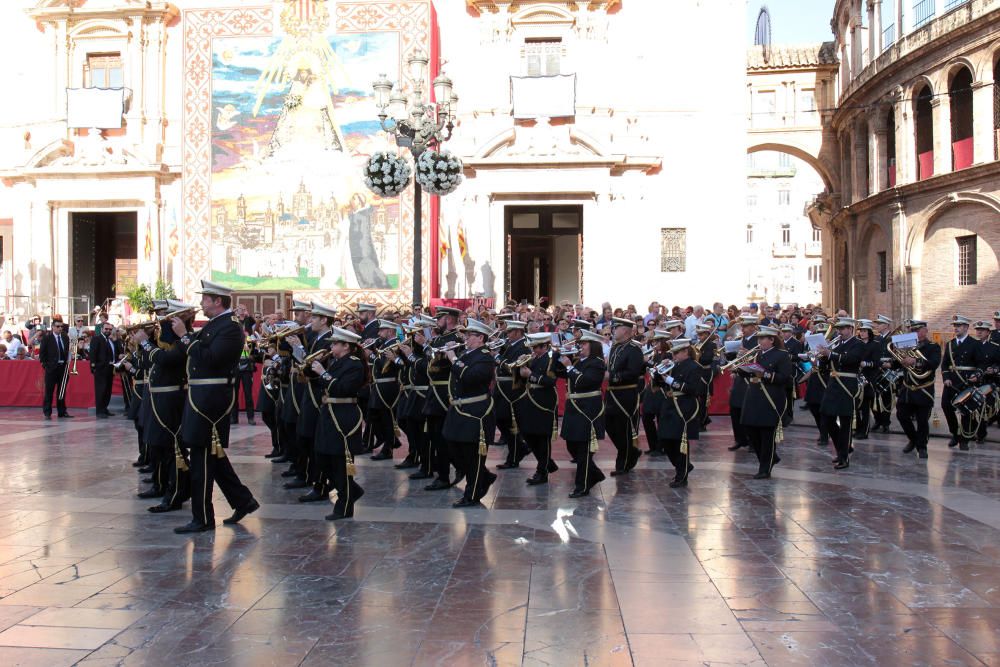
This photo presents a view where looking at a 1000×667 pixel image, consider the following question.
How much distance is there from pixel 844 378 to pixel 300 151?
64.9 feet

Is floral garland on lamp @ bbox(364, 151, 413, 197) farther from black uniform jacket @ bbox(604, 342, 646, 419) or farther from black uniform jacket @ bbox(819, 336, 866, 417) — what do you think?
black uniform jacket @ bbox(819, 336, 866, 417)

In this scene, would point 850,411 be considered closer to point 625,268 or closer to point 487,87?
point 625,268

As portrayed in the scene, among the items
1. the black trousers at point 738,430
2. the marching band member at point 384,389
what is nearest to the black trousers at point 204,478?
the marching band member at point 384,389

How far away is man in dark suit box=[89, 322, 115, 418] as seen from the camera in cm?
1648

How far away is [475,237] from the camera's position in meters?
25.9

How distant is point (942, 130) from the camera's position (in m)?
27.2

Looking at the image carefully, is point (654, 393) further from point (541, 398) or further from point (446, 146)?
point (446, 146)

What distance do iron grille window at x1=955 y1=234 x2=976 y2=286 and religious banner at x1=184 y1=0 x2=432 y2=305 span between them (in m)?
17.4

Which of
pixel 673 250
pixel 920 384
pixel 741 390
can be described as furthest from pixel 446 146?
pixel 920 384

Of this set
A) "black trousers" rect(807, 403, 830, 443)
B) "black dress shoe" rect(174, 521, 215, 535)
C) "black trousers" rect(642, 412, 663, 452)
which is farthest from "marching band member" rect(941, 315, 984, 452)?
"black dress shoe" rect(174, 521, 215, 535)

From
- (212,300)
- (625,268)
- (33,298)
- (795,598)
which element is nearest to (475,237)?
(625,268)

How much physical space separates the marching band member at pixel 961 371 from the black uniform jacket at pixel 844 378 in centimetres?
234

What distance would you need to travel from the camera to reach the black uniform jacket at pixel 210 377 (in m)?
7.48

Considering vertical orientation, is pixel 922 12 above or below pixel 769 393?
above
